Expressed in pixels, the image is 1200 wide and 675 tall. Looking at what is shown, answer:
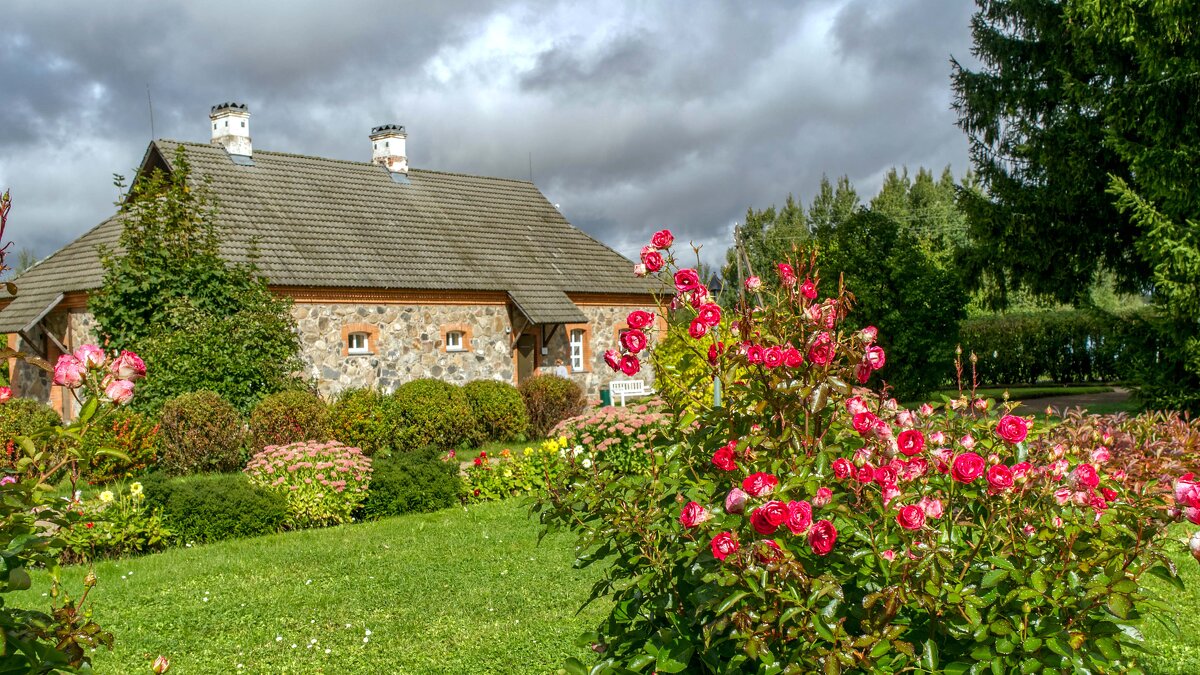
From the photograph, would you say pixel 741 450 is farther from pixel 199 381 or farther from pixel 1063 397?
pixel 1063 397

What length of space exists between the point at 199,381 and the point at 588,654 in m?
→ 10.5

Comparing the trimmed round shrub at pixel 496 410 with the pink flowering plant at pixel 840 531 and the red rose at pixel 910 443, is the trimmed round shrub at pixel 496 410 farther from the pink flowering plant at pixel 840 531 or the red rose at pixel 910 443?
the red rose at pixel 910 443

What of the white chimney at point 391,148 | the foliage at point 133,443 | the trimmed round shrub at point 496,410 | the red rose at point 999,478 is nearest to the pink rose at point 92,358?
the red rose at point 999,478

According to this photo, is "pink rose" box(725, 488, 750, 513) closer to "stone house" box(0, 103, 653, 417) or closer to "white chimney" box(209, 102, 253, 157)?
"stone house" box(0, 103, 653, 417)

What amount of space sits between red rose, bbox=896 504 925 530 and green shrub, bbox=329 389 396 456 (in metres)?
12.7

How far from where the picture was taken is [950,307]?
18.0m

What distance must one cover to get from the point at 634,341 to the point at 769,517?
939mm

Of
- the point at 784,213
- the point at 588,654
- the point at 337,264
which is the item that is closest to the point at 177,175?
the point at 337,264

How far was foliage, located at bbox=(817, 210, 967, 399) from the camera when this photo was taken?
17.9m

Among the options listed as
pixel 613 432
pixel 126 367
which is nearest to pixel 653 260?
pixel 126 367

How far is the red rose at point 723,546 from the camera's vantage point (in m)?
2.61

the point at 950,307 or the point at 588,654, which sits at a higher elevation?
the point at 950,307

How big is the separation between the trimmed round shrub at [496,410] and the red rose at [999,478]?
14.4m

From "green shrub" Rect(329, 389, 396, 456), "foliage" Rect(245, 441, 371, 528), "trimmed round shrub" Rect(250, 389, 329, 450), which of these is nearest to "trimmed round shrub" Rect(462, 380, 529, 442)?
"green shrub" Rect(329, 389, 396, 456)
